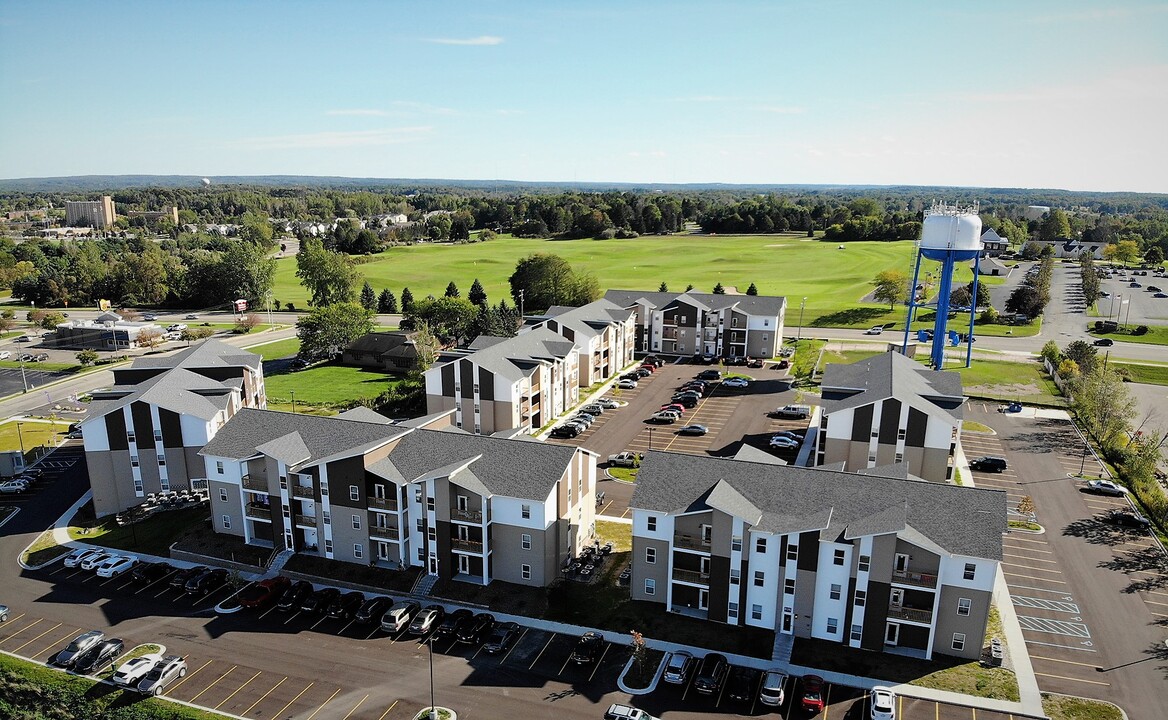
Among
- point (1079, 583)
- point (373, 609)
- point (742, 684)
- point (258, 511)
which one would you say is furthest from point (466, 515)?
point (1079, 583)

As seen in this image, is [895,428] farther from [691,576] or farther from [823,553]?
[691,576]

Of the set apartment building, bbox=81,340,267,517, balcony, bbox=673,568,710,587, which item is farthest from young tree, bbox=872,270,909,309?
apartment building, bbox=81,340,267,517

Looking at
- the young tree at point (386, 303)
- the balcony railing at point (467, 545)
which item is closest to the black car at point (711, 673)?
the balcony railing at point (467, 545)

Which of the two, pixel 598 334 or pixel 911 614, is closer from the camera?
pixel 911 614

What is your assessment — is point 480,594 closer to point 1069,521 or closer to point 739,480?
point 739,480

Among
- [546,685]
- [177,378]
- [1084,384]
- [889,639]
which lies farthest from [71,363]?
[1084,384]

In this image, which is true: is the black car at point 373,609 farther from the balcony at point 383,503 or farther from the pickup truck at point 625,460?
the pickup truck at point 625,460
